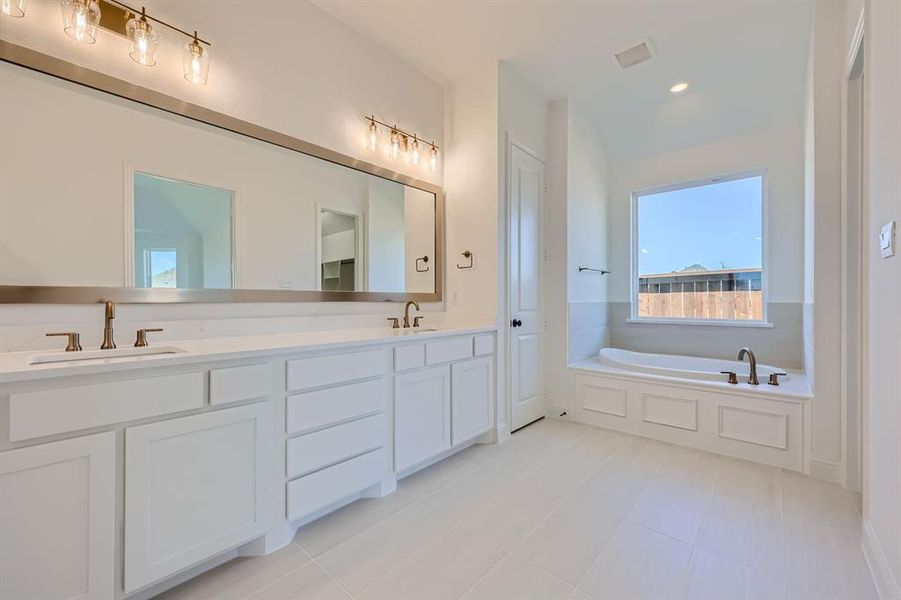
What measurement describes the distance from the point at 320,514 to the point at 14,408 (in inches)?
48.4

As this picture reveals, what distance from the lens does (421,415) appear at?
2.20 m

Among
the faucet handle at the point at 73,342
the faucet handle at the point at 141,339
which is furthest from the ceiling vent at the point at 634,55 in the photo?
the faucet handle at the point at 73,342

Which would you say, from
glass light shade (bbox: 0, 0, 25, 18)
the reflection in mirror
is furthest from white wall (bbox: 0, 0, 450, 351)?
the reflection in mirror

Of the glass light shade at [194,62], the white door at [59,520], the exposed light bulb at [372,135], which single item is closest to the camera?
the white door at [59,520]

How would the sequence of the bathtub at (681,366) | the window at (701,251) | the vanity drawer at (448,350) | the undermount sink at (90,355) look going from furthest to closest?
the window at (701,251)
the bathtub at (681,366)
the vanity drawer at (448,350)
the undermount sink at (90,355)

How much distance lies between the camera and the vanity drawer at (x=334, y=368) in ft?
5.34

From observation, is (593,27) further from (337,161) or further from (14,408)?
(14,408)

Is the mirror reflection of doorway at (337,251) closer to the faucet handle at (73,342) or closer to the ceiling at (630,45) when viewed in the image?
the faucet handle at (73,342)

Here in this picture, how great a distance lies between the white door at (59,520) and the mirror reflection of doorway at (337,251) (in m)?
1.34

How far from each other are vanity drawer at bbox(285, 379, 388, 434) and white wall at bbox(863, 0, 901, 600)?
195 centimetres

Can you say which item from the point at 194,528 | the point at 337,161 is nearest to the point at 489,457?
the point at 194,528

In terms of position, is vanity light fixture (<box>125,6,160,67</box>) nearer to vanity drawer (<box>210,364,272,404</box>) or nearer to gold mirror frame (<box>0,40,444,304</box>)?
gold mirror frame (<box>0,40,444,304</box>)

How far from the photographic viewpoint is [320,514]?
1.82 metres

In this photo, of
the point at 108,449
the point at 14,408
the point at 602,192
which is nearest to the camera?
the point at 14,408
